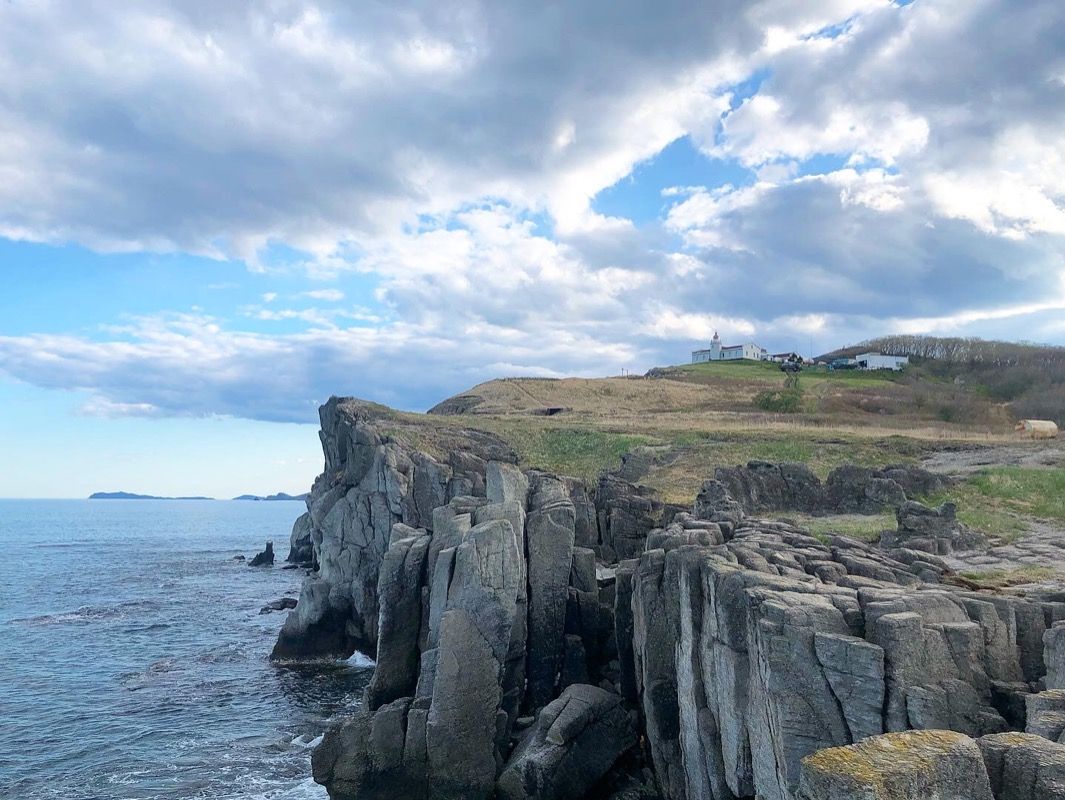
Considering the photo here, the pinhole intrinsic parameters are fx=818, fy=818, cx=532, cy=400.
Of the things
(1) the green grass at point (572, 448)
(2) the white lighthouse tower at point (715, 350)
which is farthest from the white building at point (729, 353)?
(1) the green grass at point (572, 448)

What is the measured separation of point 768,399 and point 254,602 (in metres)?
65.1

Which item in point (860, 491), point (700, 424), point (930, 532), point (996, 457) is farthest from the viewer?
point (700, 424)

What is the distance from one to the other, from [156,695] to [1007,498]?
39.3m

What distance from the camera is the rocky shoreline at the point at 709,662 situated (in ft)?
40.3

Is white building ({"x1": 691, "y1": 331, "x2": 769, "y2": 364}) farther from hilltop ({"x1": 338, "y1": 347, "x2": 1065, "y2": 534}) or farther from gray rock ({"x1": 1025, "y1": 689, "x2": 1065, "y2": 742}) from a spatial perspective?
gray rock ({"x1": 1025, "y1": 689, "x2": 1065, "y2": 742})

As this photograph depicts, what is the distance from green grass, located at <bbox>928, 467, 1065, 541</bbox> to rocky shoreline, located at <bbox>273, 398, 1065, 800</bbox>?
84.0 inches

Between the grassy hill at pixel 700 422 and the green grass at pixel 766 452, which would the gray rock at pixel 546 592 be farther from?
the grassy hill at pixel 700 422

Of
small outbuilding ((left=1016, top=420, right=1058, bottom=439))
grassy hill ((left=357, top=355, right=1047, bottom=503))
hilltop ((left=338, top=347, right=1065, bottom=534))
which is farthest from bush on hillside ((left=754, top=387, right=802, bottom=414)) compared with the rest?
small outbuilding ((left=1016, top=420, right=1058, bottom=439))

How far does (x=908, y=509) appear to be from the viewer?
28.0 m

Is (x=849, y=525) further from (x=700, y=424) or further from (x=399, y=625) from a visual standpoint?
(x=700, y=424)

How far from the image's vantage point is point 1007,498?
35719mm

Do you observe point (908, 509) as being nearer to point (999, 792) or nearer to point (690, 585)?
point (690, 585)

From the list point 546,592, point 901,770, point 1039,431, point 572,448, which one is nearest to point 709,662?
point 901,770

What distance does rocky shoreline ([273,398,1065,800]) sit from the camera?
12.3 meters
